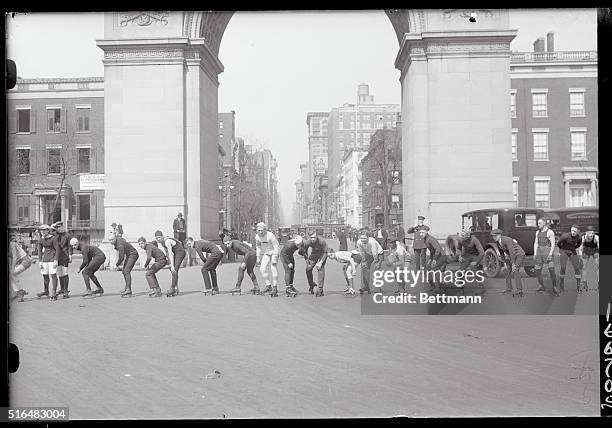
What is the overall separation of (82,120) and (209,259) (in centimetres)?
163

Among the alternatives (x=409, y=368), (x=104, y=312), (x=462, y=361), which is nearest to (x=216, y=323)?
(x=104, y=312)

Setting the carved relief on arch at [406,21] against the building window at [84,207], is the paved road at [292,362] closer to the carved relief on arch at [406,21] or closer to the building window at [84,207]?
the building window at [84,207]

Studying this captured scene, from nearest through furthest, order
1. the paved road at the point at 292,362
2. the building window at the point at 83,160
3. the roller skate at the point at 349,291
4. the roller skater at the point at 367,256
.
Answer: the paved road at the point at 292,362
the roller skater at the point at 367,256
the roller skate at the point at 349,291
the building window at the point at 83,160

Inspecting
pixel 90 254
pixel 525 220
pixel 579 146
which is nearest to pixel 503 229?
pixel 525 220

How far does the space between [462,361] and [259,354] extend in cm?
144

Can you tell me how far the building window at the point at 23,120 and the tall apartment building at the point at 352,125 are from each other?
226cm

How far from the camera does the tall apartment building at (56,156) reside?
375cm

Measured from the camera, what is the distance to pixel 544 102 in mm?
4695

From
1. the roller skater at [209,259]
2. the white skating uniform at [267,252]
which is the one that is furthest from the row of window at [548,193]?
the roller skater at [209,259]

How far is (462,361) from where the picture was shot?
3.93 metres

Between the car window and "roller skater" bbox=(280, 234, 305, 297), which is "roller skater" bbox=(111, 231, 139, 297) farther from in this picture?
the car window

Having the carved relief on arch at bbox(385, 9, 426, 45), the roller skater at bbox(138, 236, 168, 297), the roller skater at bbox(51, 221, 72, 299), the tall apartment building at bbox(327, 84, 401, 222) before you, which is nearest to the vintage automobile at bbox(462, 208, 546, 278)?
the tall apartment building at bbox(327, 84, 401, 222)

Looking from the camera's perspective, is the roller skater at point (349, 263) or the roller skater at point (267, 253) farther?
the roller skater at point (267, 253)

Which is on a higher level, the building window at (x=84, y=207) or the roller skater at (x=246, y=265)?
the building window at (x=84, y=207)
